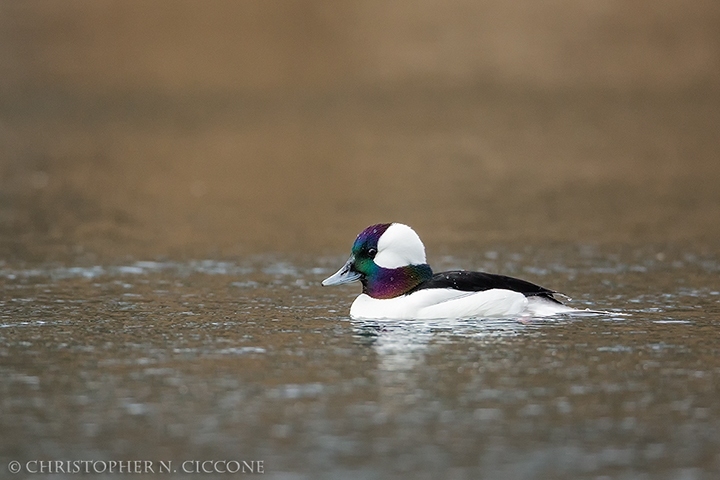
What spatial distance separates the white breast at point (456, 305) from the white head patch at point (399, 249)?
366mm

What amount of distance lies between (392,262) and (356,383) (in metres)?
2.56

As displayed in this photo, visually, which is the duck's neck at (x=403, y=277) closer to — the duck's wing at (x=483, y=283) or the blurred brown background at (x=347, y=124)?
the duck's wing at (x=483, y=283)

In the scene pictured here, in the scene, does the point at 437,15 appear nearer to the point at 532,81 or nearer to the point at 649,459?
the point at 532,81

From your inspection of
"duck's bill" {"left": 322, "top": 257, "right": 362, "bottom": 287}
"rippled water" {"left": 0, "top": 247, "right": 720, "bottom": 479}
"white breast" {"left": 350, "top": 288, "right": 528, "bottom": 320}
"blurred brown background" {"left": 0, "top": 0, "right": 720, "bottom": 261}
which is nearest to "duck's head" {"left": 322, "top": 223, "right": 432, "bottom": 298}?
"duck's bill" {"left": 322, "top": 257, "right": 362, "bottom": 287}

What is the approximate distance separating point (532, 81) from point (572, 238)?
77.0 ft

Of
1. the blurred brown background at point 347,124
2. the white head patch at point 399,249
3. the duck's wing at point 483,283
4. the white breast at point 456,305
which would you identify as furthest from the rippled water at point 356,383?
the blurred brown background at point 347,124

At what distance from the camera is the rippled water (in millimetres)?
7789

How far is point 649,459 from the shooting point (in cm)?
757

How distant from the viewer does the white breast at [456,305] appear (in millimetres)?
11352

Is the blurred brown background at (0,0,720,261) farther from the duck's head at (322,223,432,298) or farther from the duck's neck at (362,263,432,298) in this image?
the duck's neck at (362,263,432,298)

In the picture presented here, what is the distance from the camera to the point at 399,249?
11766 mm

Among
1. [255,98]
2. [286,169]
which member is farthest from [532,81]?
[286,169]

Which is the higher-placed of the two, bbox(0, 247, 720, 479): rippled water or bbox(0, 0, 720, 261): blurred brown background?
bbox(0, 0, 720, 261): blurred brown background

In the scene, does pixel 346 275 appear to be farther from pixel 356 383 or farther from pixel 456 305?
pixel 356 383
